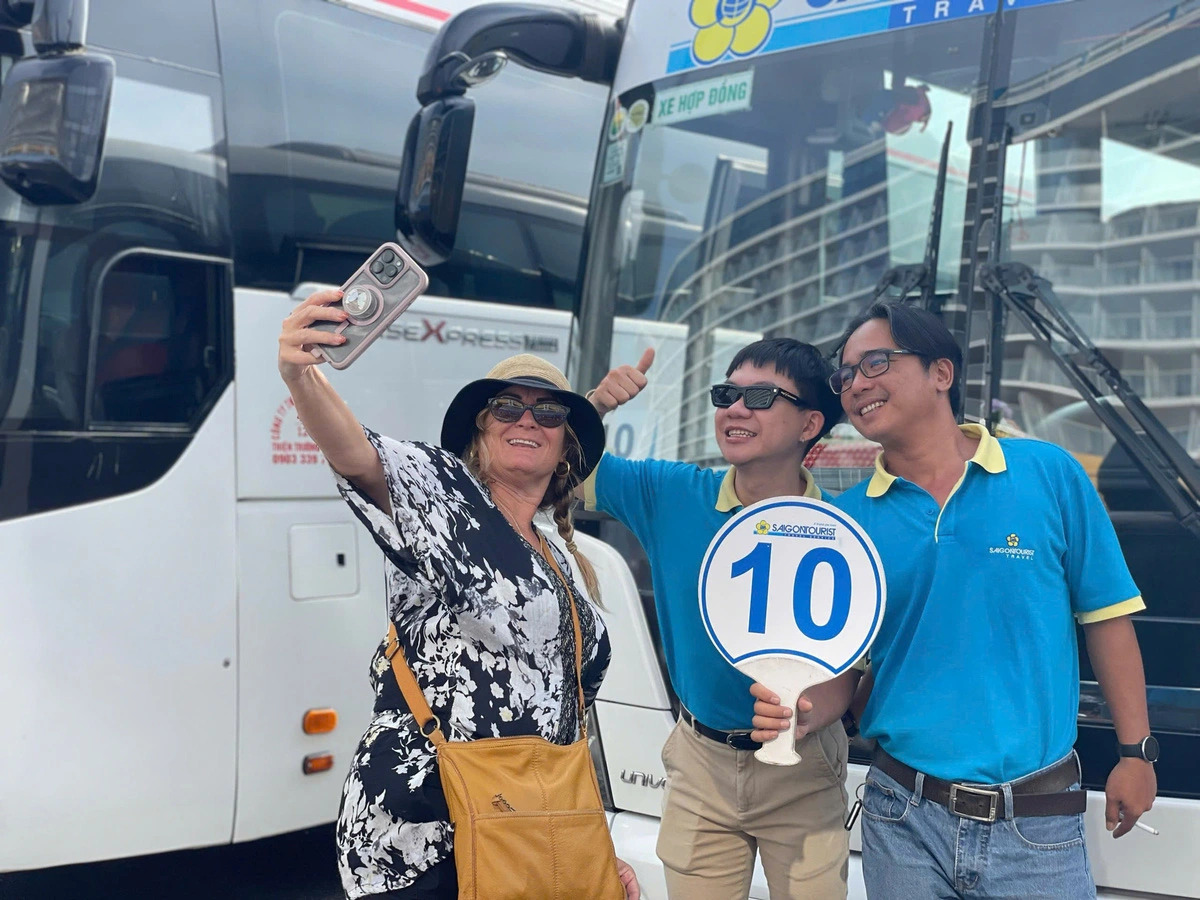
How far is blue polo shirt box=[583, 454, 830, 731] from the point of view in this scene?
113 inches

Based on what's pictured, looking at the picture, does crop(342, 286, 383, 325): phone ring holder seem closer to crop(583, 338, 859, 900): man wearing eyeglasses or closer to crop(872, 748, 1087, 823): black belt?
crop(583, 338, 859, 900): man wearing eyeglasses

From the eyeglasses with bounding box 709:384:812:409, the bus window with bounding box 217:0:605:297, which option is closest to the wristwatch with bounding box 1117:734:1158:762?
the eyeglasses with bounding box 709:384:812:409

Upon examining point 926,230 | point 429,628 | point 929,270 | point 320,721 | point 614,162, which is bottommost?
point 320,721

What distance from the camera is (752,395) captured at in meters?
2.86

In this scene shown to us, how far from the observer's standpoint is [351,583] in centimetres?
491

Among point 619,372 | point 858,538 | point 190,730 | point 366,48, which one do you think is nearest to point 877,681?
point 858,538

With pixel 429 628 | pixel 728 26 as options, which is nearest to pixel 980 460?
pixel 429 628

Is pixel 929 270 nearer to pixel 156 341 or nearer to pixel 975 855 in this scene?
pixel 975 855

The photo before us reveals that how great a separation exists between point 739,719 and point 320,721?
239cm

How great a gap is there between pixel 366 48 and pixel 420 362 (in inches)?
53.1

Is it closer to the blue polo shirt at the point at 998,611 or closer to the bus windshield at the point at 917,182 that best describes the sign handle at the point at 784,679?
the blue polo shirt at the point at 998,611

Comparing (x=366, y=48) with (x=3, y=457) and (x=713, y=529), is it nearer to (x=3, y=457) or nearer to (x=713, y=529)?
(x=3, y=457)

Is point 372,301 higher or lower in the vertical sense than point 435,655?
higher

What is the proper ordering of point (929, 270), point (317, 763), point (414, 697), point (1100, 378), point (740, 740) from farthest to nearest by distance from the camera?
point (317, 763) → point (929, 270) → point (1100, 378) → point (740, 740) → point (414, 697)
